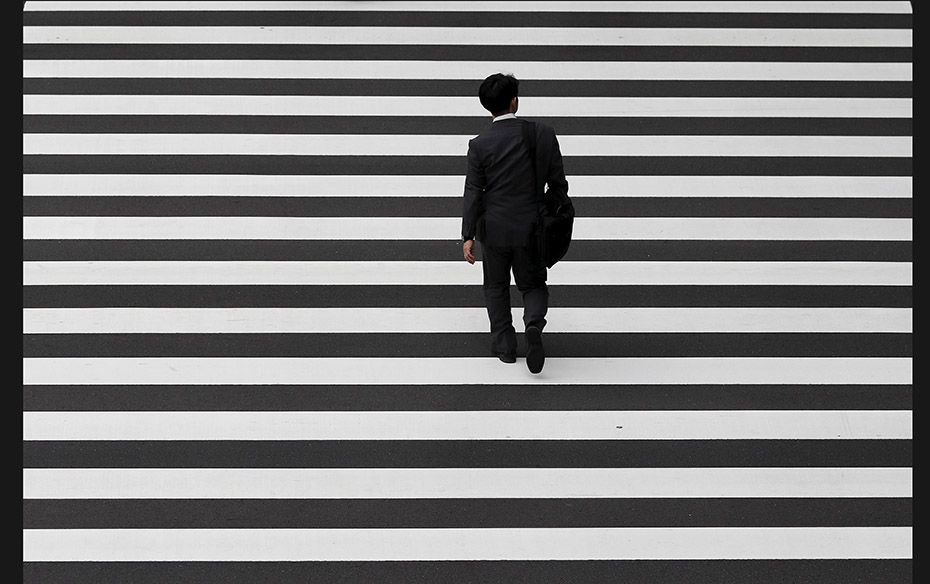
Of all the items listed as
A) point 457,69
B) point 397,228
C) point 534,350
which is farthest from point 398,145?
point 534,350

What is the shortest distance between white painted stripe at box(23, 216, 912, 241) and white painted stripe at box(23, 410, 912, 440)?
1.36 m

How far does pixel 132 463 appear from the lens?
581 centimetres

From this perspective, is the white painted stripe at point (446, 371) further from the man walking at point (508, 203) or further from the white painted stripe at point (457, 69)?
the white painted stripe at point (457, 69)

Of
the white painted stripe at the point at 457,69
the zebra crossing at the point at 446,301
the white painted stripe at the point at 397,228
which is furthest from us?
the white painted stripe at the point at 457,69

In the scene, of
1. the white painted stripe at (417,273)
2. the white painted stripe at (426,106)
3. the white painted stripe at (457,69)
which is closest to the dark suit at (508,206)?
the white painted stripe at (417,273)

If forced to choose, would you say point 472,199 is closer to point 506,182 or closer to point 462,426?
point 506,182

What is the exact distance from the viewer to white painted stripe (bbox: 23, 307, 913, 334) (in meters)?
6.50

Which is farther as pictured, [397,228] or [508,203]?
[397,228]

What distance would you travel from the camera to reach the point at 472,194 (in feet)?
19.4

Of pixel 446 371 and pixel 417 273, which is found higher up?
pixel 417 273

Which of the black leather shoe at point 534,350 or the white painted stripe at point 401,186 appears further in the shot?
the white painted stripe at point 401,186

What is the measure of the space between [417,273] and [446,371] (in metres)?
0.79

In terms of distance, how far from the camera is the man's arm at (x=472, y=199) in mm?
5887

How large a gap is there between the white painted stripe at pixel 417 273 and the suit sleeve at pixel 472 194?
89cm
